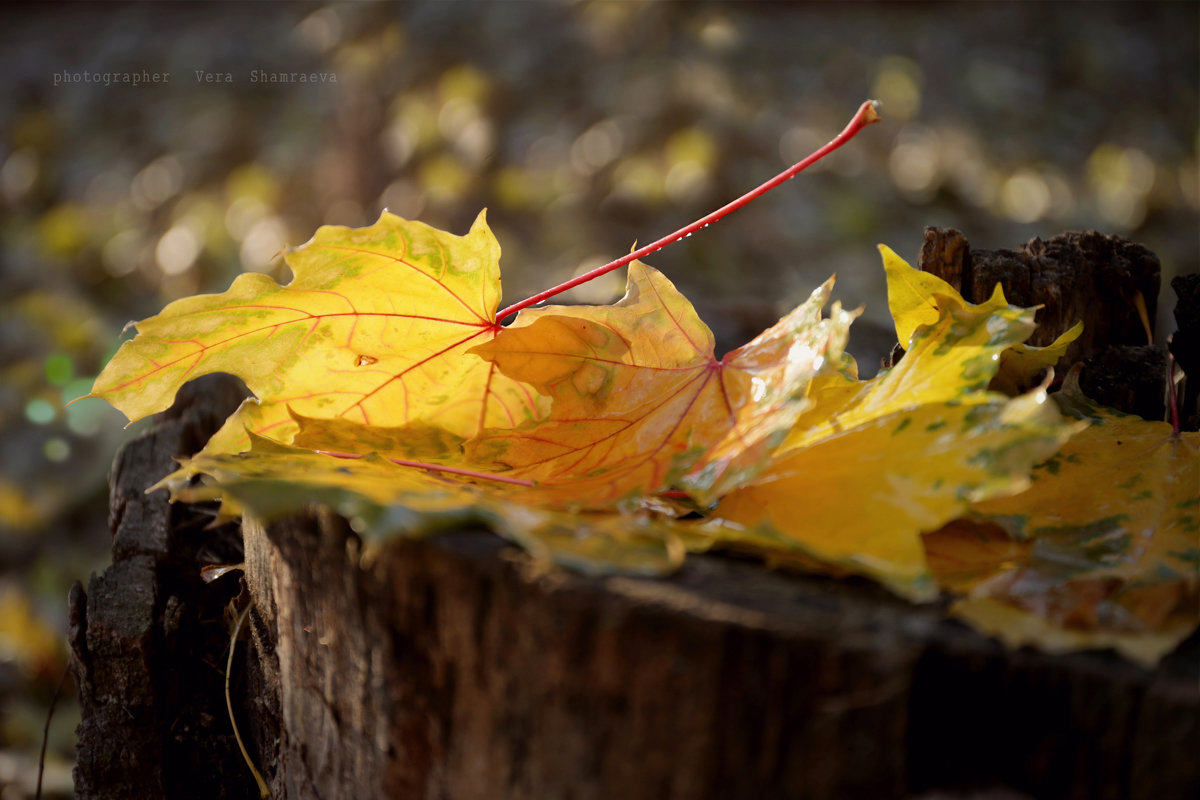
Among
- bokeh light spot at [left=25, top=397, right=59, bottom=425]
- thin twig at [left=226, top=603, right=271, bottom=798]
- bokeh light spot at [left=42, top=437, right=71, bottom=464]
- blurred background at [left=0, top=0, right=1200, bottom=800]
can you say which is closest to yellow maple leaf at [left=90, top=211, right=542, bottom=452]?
thin twig at [left=226, top=603, right=271, bottom=798]

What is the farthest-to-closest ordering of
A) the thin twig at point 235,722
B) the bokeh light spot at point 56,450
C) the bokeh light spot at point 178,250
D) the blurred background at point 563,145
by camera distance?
1. the bokeh light spot at point 178,250
2. the blurred background at point 563,145
3. the bokeh light spot at point 56,450
4. the thin twig at point 235,722

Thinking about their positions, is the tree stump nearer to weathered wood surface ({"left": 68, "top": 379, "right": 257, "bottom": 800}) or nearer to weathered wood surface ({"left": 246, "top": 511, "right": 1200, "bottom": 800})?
weathered wood surface ({"left": 246, "top": 511, "right": 1200, "bottom": 800})

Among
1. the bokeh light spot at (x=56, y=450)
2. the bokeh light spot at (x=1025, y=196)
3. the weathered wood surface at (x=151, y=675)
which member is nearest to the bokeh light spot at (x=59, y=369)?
the bokeh light spot at (x=56, y=450)

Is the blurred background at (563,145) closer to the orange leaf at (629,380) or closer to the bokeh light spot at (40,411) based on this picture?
the bokeh light spot at (40,411)

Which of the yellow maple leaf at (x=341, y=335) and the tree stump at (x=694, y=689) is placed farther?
the yellow maple leaf at (x=341, y=335)

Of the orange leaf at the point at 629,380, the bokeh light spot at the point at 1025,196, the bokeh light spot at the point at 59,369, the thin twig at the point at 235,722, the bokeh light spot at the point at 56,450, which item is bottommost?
the thin twig at the point at 235,722

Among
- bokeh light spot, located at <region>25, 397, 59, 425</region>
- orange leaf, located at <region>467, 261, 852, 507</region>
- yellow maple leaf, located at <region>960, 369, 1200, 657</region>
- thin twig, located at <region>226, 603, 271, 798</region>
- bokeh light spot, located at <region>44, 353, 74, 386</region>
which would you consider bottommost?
thin twig, located at <region>226, 603, 271, 798</region>

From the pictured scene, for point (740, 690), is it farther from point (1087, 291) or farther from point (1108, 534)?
point (1087, 291)

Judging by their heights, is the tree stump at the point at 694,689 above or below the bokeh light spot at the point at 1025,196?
below
